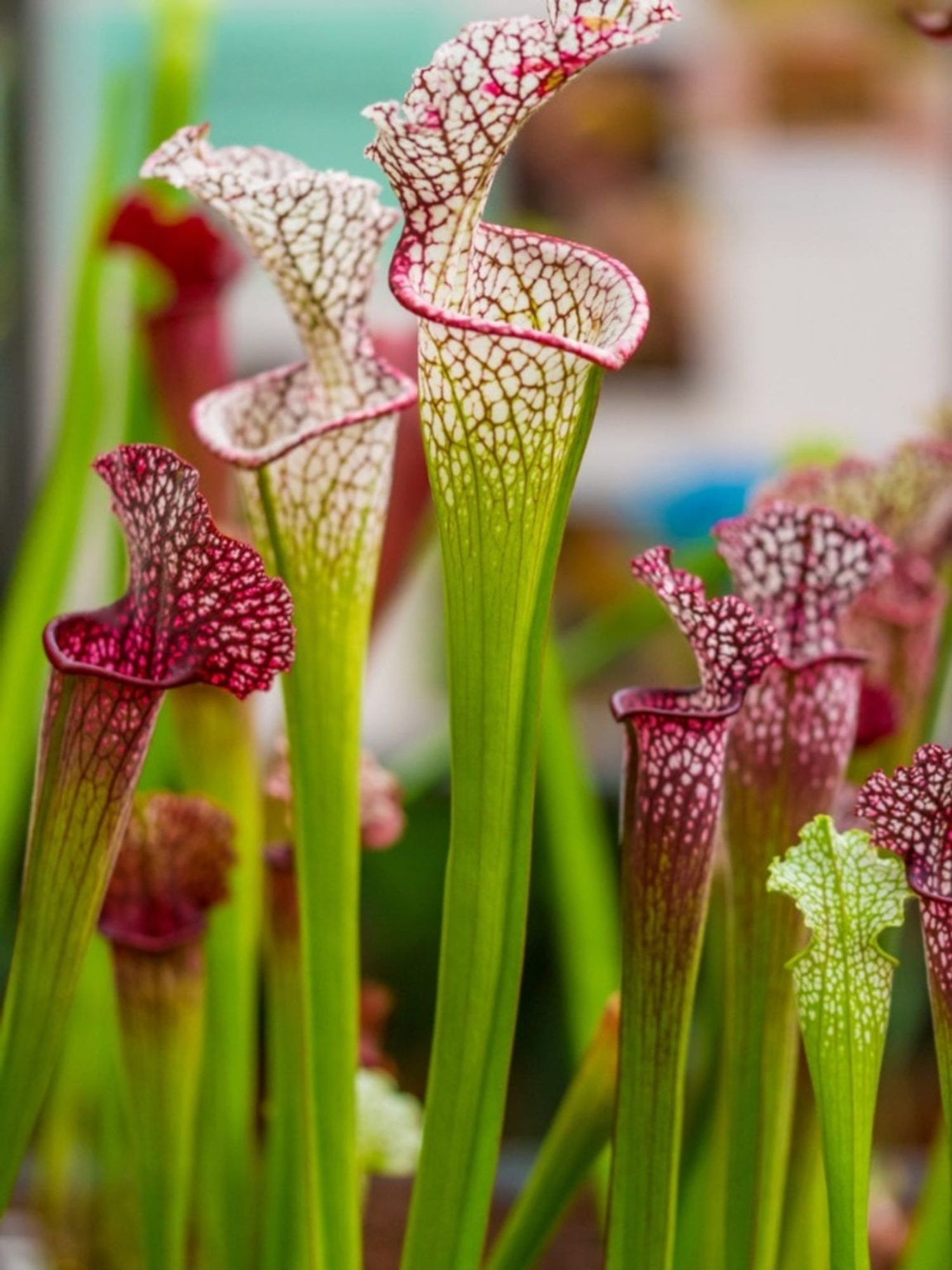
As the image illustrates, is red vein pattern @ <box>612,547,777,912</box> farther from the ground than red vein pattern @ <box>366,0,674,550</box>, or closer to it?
closer to it

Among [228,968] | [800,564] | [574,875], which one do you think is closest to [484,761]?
[800,564]

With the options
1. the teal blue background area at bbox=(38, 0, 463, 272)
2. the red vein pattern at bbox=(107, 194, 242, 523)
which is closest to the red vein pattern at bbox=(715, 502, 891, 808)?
the red vein pattern at bbox=(107, 194, 242, 523)

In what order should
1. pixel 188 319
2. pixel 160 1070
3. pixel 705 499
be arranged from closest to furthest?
pixel 160 1070, pixel 188 319, pixel 705 499

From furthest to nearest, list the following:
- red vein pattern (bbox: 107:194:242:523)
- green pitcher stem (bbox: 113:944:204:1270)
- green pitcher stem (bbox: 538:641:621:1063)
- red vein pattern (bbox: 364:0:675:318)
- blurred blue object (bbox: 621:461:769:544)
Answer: blurred blue object (bbox: 621:461:769:544), green pitcher stem (bbox: 538:641:621:1063), red vein pattern (bbox: 107:194:242:523), green pitcher stem (bbox: 113:944:204:1270), red vein pattern (bbox: 364:0:675:318)

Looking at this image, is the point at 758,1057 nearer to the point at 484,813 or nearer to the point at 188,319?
the point at 484,813

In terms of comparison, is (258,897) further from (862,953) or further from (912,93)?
(912,93)

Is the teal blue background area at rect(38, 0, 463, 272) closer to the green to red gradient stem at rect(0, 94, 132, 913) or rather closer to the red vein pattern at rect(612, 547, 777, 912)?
the green to red gradient stem at rect(0, 94, 132, 913)

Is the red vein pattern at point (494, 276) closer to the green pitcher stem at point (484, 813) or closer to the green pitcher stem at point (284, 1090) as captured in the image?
the green pitcher stem at point (484, 813)
